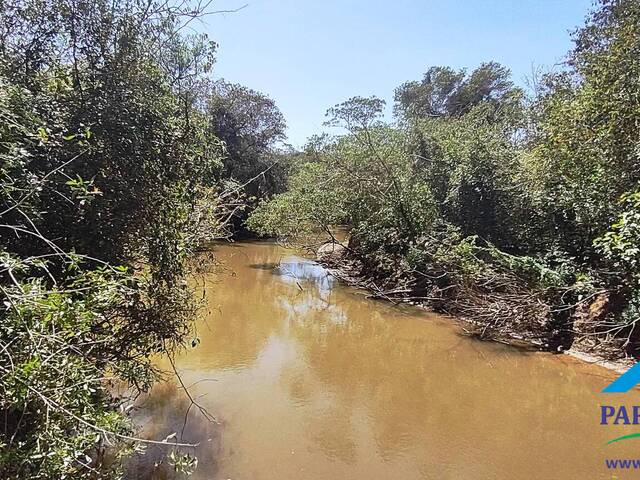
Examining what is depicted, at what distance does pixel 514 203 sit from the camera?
36.7 feet

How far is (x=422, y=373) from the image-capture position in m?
7.09

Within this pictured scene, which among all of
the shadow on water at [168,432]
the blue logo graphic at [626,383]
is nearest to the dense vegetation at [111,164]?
the shadow on water at [168,432]

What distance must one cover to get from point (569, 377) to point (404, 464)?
410 centimetres

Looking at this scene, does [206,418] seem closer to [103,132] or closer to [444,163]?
[103,132]

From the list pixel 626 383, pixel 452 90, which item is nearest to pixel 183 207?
pixel 626 383

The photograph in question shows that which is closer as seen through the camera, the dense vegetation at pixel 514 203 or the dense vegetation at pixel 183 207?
the dense vegetation at pixel 183 207

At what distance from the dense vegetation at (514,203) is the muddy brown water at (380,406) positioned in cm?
106

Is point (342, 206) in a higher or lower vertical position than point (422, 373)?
higher

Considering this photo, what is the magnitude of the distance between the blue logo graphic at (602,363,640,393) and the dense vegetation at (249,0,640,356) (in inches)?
27.0

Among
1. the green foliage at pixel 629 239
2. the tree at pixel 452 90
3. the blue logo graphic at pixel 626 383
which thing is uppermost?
the tree at pixel 452 90

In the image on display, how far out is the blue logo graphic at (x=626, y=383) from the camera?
20.7 feet

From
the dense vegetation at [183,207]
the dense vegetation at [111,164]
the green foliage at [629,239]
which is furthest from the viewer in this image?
the green foliage at [629,239]

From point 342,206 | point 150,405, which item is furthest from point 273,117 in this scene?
point 150,405

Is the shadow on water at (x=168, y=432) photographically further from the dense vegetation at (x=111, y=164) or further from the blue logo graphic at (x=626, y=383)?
the blue logo graphic at (x=626, y=383)
